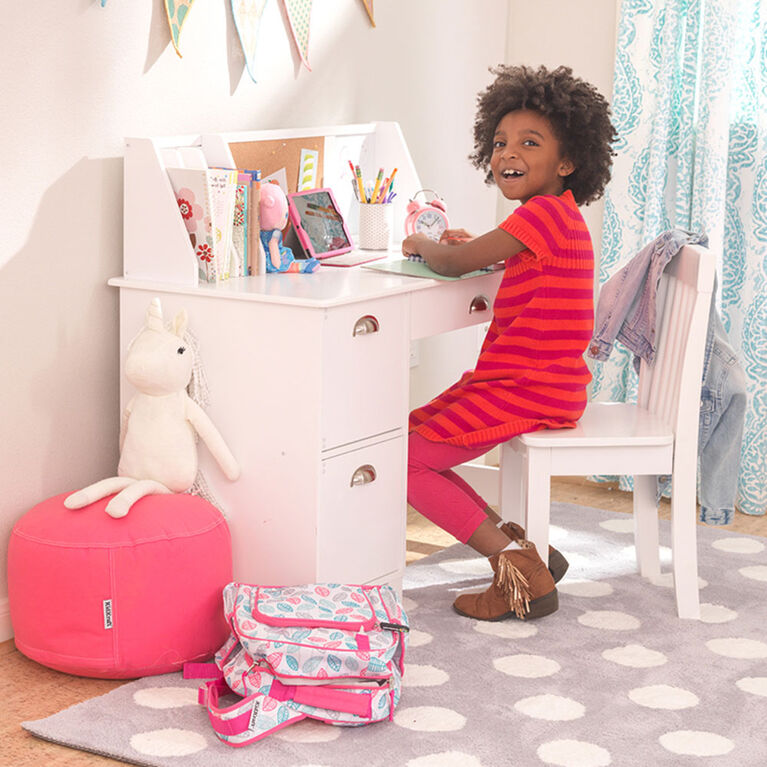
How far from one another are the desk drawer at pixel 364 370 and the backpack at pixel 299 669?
32 cm

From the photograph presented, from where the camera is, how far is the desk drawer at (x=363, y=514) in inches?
81.8

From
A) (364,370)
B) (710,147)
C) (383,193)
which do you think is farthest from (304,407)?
(710,147)

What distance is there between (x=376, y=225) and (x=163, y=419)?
839 mm

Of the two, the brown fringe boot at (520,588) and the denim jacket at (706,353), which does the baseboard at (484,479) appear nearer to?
the denim jacket at (706,353)

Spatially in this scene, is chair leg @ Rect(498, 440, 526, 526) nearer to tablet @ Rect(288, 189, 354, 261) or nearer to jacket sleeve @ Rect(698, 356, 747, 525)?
jacket sleeve @ Rect(698, 356, 747, 525)

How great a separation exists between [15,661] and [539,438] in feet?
3.41

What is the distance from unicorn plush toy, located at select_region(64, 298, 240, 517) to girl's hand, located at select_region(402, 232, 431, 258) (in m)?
0.57

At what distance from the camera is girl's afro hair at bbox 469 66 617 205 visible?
2389 millimetres

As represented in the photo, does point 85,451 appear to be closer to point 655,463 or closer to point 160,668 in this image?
point 160,668

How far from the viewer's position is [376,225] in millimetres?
2701

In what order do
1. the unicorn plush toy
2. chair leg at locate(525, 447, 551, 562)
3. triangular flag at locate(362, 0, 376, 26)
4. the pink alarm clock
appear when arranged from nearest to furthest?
1. the unicorn plush toy
2. chair leg at locate(525, 447, 551, 562)
3. the pink alarm clock
4. triangular flag at locate(362, 0, 376, 26)

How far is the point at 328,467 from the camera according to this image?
81.1 inches

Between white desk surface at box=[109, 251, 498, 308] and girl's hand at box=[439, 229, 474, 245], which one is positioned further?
girl's hand at box=[439, 229, 474, 245]

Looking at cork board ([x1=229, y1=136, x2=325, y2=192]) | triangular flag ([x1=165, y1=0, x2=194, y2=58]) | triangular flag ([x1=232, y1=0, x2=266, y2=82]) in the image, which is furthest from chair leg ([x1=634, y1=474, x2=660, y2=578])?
A: triangular flag ([x1=165, y1=0, x2=194, y2=58])
